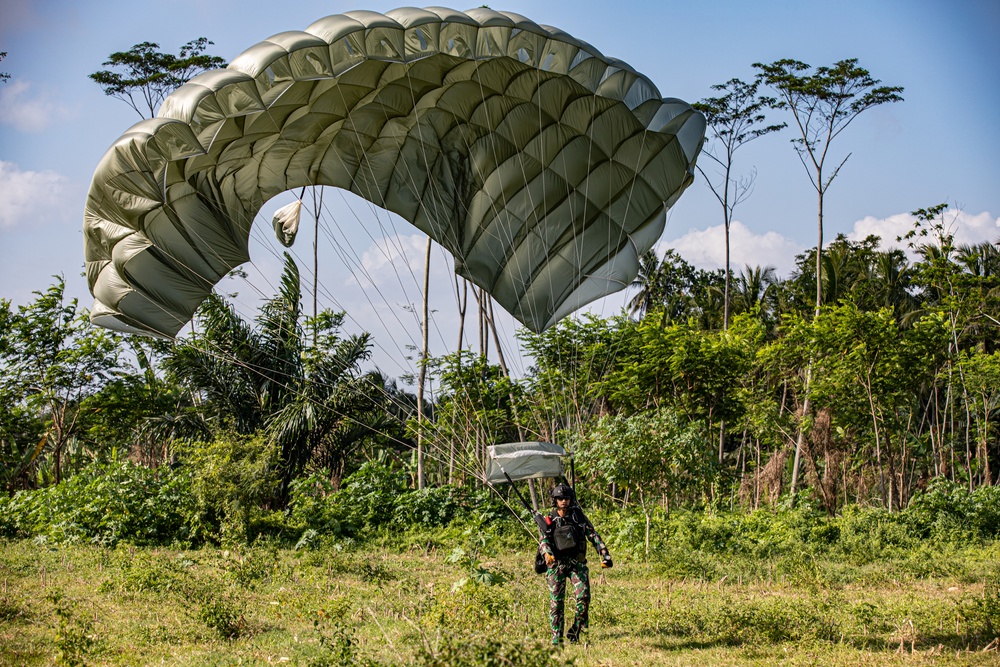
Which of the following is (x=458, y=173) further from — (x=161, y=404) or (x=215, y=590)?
Result: (x=161, y=404)

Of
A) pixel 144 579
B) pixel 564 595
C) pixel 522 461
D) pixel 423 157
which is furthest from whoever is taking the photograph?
pixel 423 157

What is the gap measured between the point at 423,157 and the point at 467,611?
16.1ft

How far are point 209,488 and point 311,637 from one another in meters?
5.45

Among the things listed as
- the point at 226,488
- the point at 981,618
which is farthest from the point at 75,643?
the point at 981,618

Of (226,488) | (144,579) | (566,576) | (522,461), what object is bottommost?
(144,579)

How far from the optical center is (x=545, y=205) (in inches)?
361

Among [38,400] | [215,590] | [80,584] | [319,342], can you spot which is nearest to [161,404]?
[38,400]

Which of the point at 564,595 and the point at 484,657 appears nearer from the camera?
the point at 484,657

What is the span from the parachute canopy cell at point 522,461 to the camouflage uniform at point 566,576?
517 mm

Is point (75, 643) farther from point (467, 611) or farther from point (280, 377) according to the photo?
point (280, 377)

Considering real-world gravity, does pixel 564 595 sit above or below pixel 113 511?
below

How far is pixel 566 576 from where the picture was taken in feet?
20.2

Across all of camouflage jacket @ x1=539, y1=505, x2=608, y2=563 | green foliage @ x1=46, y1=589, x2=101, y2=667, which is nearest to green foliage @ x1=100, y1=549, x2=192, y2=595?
green foliage @ x1=46, y1=589, x2=101, y2=667

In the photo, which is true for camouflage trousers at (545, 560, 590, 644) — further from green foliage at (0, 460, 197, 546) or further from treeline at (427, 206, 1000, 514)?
green foliage at (0, 460, 197, 546)
